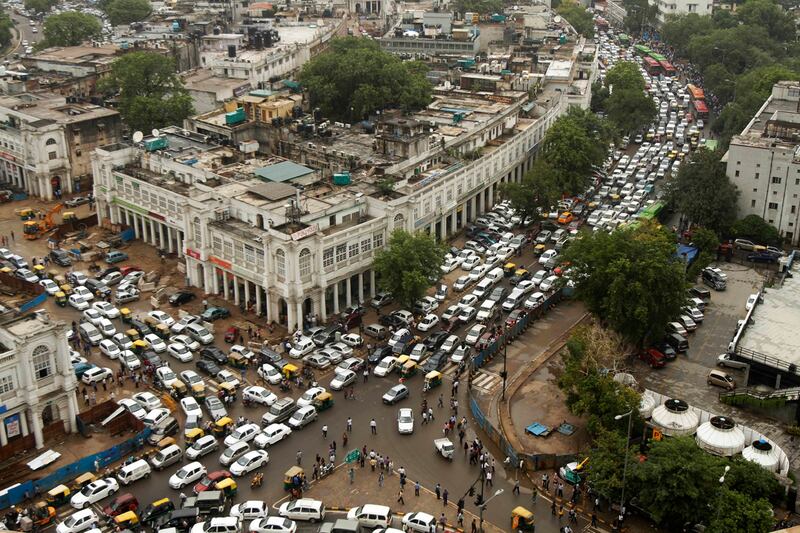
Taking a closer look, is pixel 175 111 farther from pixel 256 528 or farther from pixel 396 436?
pixel 256 528

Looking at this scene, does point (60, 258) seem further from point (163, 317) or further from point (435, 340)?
point (435, 340)

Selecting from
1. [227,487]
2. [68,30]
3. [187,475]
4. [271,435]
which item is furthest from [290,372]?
[68,30]

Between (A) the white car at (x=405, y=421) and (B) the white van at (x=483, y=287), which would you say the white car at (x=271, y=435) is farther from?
(B) the white van at (x=483, y=287)

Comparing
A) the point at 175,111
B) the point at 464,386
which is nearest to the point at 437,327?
the point at 464,386

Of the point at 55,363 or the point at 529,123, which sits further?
the point at 529,123

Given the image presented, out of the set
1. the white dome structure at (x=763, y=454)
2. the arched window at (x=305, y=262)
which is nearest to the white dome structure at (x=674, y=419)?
the white dome structure at (x=763, y=454)

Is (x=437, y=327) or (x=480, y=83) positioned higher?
(x=480, y=83)
